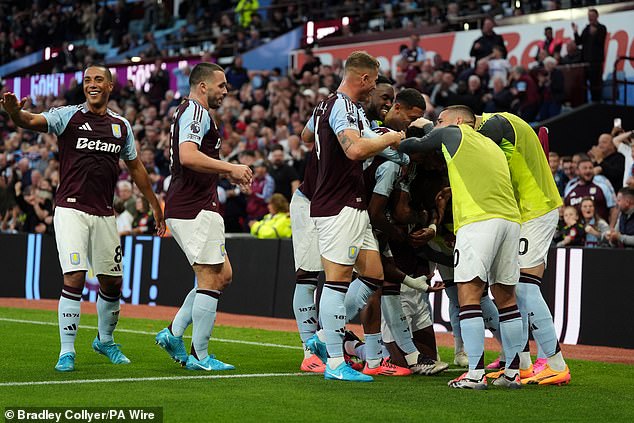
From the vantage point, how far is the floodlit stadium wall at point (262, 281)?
12.5 meters

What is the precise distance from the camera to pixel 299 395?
7676mm

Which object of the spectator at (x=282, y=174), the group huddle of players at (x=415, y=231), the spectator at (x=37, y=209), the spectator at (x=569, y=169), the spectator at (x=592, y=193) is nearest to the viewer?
the group huddle of players at (x=415, y=231)

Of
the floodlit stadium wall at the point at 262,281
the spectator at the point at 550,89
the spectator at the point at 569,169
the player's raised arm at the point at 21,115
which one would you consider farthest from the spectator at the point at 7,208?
the player's raised arm at the point at 21,115

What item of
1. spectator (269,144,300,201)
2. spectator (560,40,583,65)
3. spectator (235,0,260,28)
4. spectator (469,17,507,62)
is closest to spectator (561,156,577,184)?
spectator (560,40,583,65)

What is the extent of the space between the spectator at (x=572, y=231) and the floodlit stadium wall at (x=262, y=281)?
0.76 meters

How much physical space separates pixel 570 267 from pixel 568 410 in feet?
19.2

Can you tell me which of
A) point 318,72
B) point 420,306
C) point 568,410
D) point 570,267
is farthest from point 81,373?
point 318,72

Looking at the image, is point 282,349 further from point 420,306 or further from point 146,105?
point 146,105

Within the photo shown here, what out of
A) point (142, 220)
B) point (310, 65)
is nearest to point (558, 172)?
point (142, 220)

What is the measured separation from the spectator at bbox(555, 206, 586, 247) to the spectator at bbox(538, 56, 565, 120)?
17.6 feet

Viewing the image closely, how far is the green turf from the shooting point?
688cm

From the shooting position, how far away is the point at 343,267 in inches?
331

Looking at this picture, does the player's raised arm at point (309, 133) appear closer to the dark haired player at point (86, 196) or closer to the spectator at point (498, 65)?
the dark haired player at point (86, 196)

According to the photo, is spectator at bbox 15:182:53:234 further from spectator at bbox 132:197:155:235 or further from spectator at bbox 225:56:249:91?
spectator at bbox 225:56:249:91
